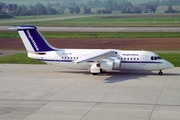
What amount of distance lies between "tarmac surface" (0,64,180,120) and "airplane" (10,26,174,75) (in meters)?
0.90

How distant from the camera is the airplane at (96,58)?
41.2 meters

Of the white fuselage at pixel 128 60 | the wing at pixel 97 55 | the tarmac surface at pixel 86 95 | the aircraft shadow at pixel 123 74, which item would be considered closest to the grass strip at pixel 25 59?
the tarmac surface at pixel 86 95

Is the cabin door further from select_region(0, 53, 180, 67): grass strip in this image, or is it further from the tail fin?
the tail fin

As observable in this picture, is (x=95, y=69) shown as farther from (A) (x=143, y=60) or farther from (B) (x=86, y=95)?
(B) (x=86, y=95)

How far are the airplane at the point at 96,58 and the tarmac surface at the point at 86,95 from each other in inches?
35.4

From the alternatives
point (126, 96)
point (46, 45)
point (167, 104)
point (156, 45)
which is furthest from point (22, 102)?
point (156, 45)

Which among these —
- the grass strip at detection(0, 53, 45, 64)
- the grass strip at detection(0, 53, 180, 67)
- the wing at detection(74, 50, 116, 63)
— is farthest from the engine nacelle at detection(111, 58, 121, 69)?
the grass strip at detection(0, 53, 45, 64)

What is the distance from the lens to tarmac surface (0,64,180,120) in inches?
1085

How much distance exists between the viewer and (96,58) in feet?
135

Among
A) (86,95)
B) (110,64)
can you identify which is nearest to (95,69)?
(110,64)

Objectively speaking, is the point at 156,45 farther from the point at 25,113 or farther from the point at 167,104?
the point at 25,113

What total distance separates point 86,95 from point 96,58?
334 inches

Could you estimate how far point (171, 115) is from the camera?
27156 millimetres

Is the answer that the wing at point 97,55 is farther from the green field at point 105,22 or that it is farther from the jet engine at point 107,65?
the green field at point 105,22
